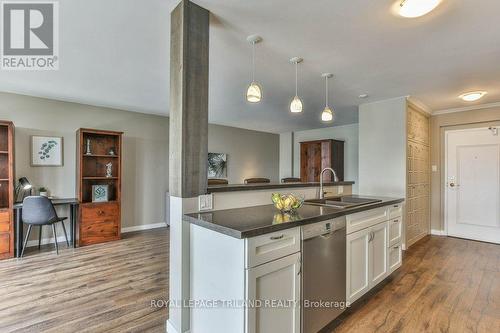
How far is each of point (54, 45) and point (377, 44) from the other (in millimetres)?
2972

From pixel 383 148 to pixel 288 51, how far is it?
251 centimetres

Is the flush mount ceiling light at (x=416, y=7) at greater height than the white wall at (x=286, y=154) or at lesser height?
greater

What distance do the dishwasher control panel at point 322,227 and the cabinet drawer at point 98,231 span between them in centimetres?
370

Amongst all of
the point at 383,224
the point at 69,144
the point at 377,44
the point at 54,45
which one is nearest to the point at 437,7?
the point at 377,44

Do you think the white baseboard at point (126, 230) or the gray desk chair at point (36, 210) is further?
the white baseboard at point (126, 230)

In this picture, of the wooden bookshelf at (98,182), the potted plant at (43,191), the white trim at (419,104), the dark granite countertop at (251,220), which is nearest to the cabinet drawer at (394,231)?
the dark granite countertop at (251,220)

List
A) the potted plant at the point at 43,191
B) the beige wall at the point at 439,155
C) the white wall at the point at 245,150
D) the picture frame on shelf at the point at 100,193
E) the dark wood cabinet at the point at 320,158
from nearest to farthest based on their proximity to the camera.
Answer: the potted plant at the point at 43,191
the picture frame on shelf at the point at 100,193
the beige wall at the point at 439,155
the dark wood cabinet at the point at 320,158
the white wall at the point at 245,150

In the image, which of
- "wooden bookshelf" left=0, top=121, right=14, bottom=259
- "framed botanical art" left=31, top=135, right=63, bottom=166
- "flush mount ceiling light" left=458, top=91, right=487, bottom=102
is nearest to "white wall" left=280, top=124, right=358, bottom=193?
"flush mount ceiling light" left=458, top=91, right=487, bottom=102

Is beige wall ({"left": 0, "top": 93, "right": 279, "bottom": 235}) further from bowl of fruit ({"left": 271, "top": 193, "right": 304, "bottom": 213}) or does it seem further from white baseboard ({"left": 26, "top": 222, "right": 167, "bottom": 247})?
bowl of fruit ({"left": 271, "top": 193, "right": 304, "bottom": 213})

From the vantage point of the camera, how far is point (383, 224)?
2479 millimetres

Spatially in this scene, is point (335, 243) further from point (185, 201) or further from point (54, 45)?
point (54, 45)
